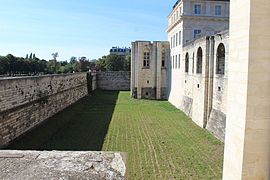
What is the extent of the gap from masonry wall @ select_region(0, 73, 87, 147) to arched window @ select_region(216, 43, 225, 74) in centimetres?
818

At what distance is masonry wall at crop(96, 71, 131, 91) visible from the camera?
36750 mm

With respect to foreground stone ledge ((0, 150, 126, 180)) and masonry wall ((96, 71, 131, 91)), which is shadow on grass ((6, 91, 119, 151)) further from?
masonry wall ((96, 71, 131, 91))

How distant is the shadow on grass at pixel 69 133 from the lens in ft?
32.6

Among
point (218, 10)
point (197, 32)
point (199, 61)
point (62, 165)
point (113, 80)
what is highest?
point (218, 10)

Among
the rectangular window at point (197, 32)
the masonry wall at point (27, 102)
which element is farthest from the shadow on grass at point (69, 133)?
the rectangular window at point (197, 32)

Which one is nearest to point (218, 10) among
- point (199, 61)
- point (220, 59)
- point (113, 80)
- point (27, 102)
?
point (199, 61)

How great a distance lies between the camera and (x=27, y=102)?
468 inches

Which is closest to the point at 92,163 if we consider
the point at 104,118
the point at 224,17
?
the point at 104,118

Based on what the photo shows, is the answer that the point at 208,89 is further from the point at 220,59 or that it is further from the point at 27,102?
the point at 27,102

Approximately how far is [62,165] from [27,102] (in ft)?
33.8

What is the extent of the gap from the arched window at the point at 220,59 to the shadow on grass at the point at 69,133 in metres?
5.62

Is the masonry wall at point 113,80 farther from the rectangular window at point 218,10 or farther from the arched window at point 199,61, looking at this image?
the arched window at point 199,61

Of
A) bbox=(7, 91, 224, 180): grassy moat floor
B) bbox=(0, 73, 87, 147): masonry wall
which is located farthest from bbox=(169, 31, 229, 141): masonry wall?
bbox=(0, 73, 87, 147): masonry wall

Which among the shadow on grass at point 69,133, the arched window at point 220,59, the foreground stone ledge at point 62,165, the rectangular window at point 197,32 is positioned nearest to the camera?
the foreground stone ledge at point 62,165
